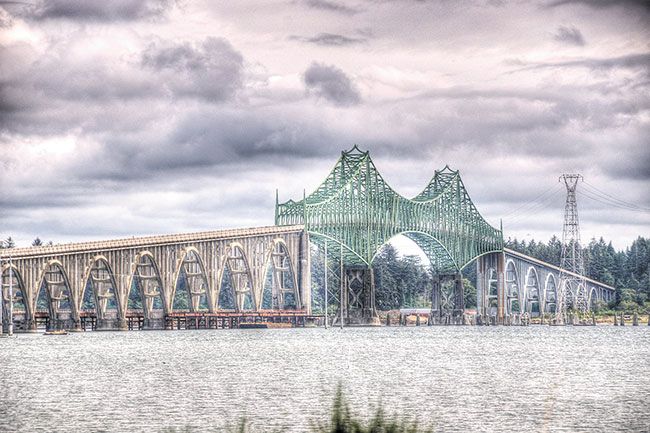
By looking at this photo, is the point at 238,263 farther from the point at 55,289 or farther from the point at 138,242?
the point at 55,289

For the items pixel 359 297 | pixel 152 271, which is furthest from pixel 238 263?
pixel 359 297

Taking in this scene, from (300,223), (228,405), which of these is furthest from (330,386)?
(300,223)

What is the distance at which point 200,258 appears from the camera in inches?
6014

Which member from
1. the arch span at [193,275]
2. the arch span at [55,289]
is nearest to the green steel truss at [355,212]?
the arch span at [193,275]

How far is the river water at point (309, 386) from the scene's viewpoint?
48375 mm

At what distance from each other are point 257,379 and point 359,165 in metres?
119

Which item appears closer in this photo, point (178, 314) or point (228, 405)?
point (228, 405)

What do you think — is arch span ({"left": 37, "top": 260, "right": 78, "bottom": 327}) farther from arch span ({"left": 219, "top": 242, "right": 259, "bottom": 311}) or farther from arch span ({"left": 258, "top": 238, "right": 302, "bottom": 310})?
arch span ({"left": 258, "top": 238, "right": 302, "bottom": 310})

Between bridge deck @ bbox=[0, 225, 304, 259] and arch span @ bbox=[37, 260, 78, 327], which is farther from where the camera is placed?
arch span @ bbox=[37, 260, 78, 327]

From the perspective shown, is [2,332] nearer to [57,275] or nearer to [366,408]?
[57,275]

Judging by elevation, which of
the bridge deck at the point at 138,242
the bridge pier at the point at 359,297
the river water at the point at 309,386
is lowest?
the river water at the point at 309,386

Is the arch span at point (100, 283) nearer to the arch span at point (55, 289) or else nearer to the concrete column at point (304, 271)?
the arch span at point (55, 289)

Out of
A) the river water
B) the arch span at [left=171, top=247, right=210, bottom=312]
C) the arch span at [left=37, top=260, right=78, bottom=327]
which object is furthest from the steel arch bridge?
the river water

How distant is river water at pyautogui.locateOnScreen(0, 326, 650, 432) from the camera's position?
48.4 m
